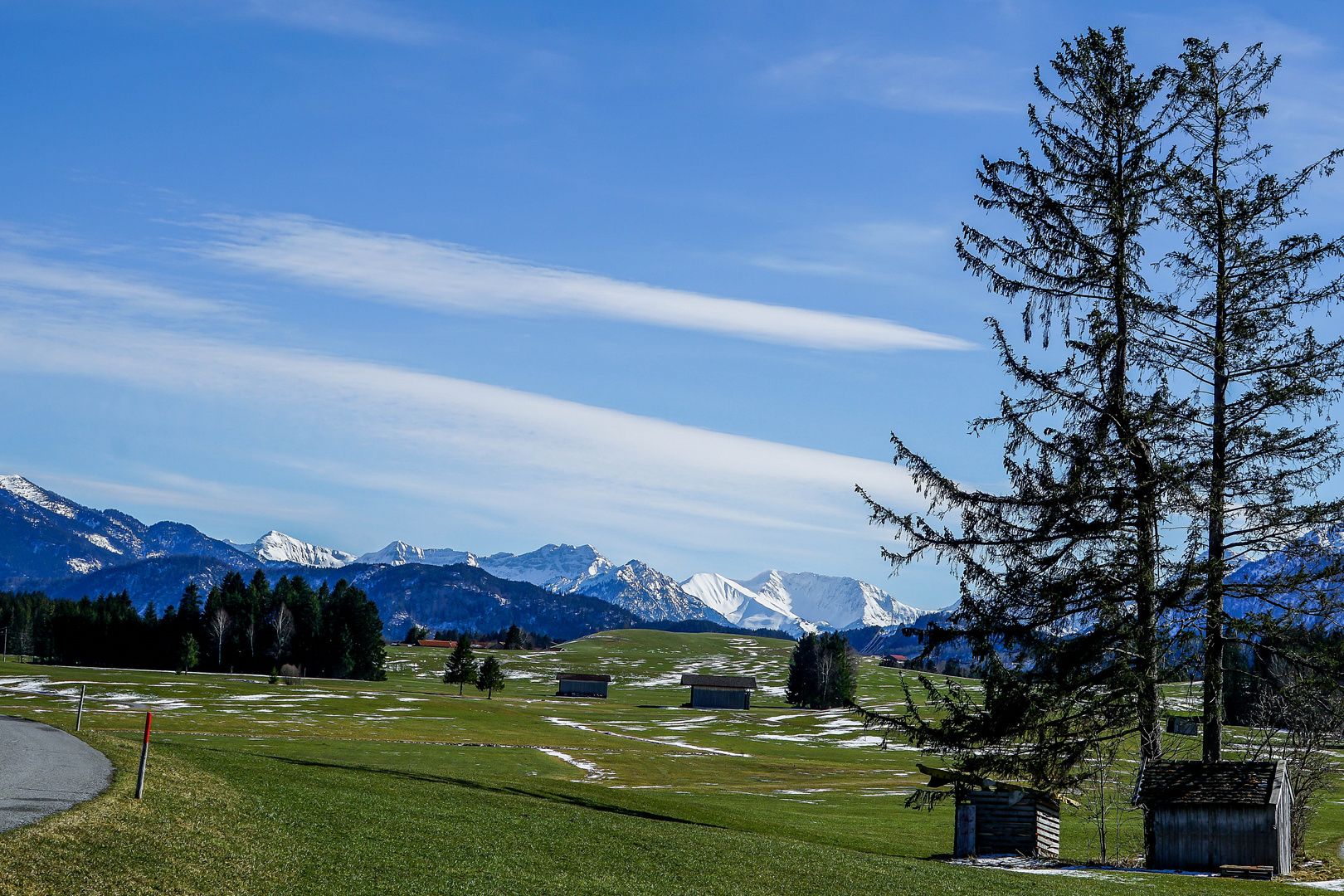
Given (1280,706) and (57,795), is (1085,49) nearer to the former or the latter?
(1280,706)

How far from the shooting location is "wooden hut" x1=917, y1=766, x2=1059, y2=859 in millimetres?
37094

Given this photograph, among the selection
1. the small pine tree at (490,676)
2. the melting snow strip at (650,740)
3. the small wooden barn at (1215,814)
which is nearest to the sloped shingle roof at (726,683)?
the small pine tree at (490,676)

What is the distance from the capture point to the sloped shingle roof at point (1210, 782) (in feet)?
101

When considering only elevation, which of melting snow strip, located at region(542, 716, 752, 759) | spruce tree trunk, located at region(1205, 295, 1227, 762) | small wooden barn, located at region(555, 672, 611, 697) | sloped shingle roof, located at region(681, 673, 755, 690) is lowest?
small wooden barn, located at region(555, 672, 611, 697)

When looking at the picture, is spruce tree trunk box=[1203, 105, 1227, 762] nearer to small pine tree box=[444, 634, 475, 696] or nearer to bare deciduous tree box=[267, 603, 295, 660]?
small pine tree box=[444, 634, 475, 696]

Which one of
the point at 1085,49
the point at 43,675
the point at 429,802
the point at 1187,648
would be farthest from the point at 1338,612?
the point at 43,675

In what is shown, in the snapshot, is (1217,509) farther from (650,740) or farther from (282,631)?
(282,631)

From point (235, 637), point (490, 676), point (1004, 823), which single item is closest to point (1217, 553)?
point (1004, 823)

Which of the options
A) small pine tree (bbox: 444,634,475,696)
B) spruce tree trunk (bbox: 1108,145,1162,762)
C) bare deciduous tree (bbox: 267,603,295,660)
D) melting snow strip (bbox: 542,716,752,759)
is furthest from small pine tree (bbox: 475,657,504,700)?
spruce tree trunk (bbox: 1108,145,1162,762)

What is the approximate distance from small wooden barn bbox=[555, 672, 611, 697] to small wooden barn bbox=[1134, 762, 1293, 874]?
529 ft

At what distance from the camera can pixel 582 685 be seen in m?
189

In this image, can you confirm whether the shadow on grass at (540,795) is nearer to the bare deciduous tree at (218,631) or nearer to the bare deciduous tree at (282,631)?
the bare deciduous tree at (282,631)

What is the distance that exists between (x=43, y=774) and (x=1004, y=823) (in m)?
30.0

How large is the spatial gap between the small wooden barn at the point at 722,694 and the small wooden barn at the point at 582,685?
20328mm
